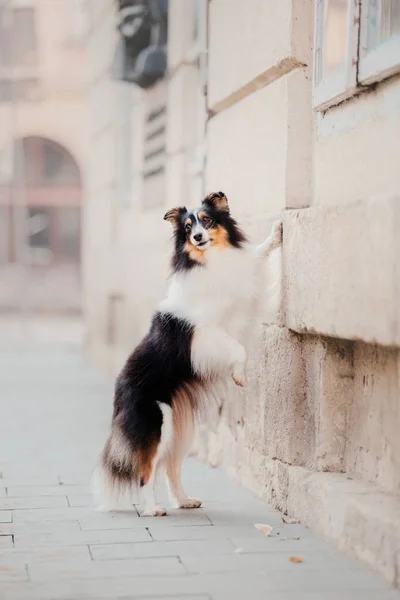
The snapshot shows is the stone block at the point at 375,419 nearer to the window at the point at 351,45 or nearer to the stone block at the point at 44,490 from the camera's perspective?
the window at the point at 351,45

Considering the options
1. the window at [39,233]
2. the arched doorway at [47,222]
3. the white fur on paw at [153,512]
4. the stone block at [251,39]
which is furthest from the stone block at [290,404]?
the window at [39,233]

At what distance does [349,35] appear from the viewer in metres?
4.59

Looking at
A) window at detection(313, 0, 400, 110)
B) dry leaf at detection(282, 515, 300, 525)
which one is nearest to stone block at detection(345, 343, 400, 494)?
dry leaf at detection(282, 515, 300, 525)

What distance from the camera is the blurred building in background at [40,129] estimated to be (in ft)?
79.4

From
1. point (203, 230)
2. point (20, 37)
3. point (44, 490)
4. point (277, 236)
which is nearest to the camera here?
point (203, 230)

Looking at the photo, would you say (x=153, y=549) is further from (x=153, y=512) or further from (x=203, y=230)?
(x=203, y=230)

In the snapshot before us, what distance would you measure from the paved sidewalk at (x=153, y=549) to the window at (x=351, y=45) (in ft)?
Result: 6.97

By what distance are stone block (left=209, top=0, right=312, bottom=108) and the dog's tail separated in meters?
2.19

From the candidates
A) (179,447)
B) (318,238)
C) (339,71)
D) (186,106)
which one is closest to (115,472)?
(179,447)

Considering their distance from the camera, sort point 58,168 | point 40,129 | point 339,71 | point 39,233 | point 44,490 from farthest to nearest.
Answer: point 39,233 < point 58,168 < point 40,129 < point 44,490 < point 339,71

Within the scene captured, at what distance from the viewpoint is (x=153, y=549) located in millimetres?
4555

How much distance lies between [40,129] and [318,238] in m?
20.7

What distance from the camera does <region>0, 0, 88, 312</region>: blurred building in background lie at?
24203 mm

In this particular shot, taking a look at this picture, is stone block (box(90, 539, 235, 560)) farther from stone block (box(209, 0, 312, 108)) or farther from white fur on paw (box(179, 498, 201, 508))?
stone block (box(209, 0, 312, 108))
